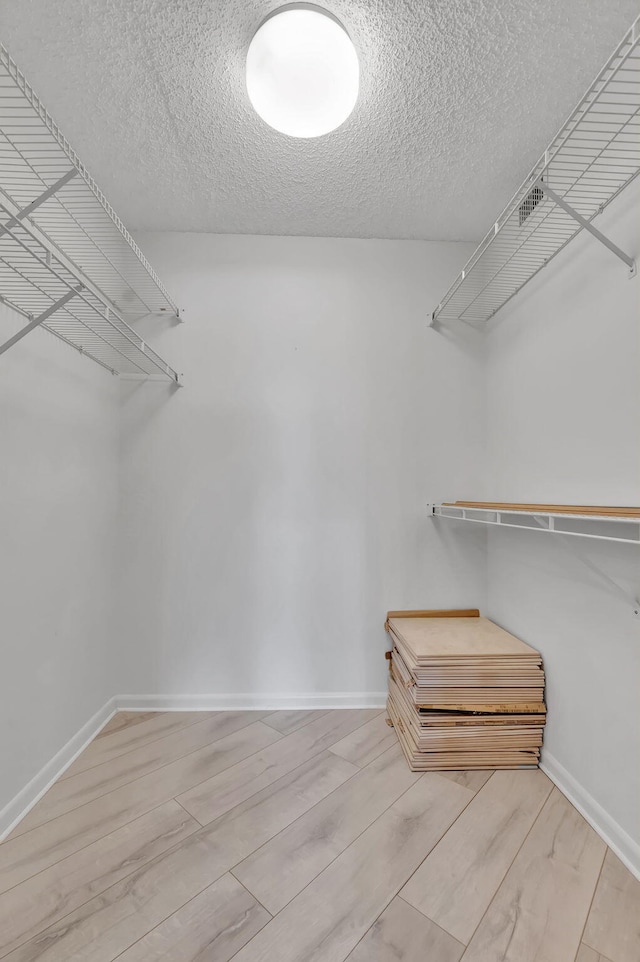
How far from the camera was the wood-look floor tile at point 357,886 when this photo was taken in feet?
3.00

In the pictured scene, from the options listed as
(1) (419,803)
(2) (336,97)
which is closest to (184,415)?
(2) (336,97)

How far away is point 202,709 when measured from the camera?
1.96 metres

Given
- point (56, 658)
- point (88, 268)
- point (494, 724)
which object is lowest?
point (494, 724)

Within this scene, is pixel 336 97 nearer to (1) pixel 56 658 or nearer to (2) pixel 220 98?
(2) pixel 220 98

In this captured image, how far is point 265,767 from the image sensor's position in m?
1.52

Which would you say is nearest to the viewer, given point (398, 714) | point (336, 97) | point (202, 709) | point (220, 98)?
point (336, 97)

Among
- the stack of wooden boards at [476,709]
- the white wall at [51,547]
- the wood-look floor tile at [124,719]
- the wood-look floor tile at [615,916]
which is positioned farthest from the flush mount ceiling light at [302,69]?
the wood-look floor tile at [124,719]

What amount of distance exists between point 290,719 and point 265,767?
1.17 ft

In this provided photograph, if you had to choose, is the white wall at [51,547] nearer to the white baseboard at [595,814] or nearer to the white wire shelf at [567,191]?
the white wire shelf at [567,191]

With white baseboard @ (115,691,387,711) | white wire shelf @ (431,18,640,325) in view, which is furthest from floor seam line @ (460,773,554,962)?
white wire shelf @ (431,18,640,325)

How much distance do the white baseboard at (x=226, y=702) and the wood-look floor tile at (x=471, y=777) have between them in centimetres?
60

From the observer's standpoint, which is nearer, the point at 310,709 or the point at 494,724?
the point at 494,724

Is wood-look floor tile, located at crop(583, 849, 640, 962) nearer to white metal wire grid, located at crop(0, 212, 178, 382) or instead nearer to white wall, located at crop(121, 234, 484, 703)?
white wall, located at crop(121, 234, 484, 703)

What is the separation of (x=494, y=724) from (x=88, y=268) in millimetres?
2597
